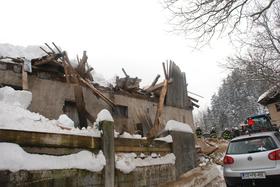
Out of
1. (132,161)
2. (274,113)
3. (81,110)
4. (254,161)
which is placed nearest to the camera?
(254,161)

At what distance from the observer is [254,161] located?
7.05 m

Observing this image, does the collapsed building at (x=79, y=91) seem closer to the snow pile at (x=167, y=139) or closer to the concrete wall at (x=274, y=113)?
the snow pile at (x=167, y=139)

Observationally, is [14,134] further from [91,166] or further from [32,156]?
[91,166]

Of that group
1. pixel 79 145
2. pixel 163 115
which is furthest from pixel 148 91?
pixel 79 145

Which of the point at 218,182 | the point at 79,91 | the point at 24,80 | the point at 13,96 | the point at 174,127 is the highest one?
the point at 24,80

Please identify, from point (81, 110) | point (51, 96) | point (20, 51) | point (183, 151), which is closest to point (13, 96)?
point (81, 110)

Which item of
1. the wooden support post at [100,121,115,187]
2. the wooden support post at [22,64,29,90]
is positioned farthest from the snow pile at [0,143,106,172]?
the wooden support post at [22,64,29,90]

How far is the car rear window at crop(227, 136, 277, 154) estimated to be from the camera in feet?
23.4

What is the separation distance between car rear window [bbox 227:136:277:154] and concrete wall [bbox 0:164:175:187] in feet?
7.39

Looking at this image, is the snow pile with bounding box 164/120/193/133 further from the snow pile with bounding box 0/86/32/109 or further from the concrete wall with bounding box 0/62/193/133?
the snow pile with bounding box 0/86/32/109

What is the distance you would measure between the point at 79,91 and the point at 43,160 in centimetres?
567

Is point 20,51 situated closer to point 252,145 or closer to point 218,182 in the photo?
point 218,182

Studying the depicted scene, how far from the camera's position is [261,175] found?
22.5 feet

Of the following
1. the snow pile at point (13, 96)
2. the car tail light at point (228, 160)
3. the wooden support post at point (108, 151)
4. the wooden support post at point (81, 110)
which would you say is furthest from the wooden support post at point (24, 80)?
the car tail light at point (228, 160)
